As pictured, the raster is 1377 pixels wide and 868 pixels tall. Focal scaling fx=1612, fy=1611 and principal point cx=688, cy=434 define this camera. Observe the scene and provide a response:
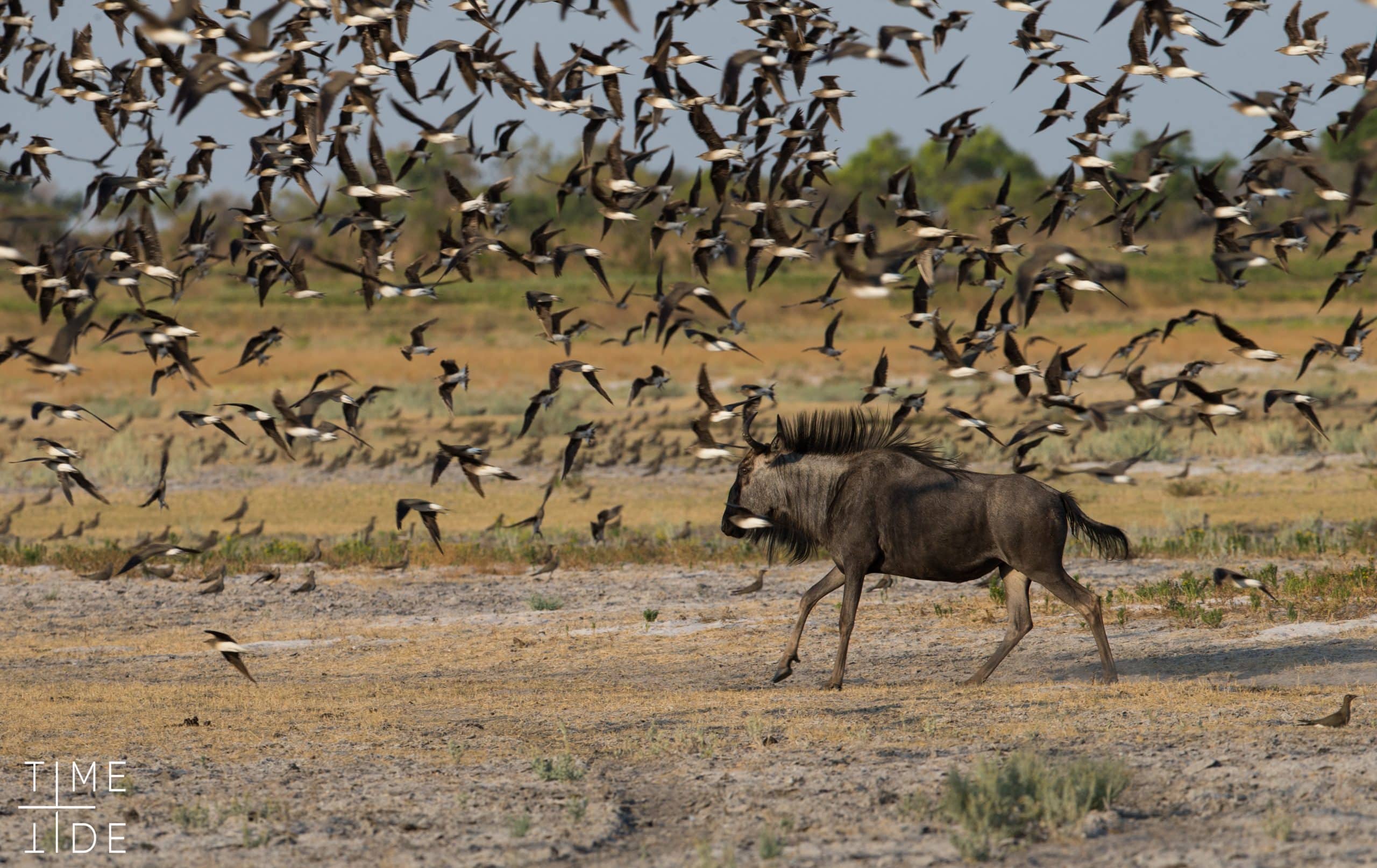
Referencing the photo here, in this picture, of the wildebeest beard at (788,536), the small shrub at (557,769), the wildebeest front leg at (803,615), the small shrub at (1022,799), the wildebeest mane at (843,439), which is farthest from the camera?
the wildebeest beard at (788,536)

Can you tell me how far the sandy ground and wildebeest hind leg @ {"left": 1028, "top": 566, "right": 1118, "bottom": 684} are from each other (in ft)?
1.02

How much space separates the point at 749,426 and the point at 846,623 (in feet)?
6.04

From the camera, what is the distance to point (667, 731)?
10453 millimetres

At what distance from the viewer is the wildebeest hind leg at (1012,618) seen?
12.4m

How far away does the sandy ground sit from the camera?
7.80 metres

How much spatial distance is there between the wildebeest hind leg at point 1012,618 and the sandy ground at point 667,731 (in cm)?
35

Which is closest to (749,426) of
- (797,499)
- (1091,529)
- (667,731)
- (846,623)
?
(797,499)

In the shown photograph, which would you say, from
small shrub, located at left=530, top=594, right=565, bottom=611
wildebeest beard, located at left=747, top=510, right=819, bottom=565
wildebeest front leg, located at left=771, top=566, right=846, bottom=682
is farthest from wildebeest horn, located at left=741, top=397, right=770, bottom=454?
small shrub, located at left=530, top=594, right=565, bottom=611

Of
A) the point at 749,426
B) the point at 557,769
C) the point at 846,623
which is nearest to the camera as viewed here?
the point at 557,769

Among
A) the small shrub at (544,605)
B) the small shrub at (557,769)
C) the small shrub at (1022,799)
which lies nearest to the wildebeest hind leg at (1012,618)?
the small shrub at (1022,799)

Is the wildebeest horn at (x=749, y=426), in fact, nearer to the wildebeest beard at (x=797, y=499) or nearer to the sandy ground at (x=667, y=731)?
the wildebeest beard at (x=797, y=499)

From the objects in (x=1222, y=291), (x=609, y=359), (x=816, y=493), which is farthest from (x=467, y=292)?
(x=816, y=493)

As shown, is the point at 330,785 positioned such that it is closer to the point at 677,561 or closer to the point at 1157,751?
the point at 1157,751

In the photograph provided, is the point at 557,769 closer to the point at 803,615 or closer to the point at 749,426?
the point at 803,615
